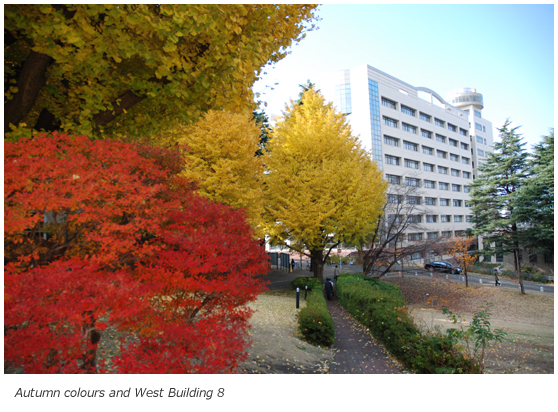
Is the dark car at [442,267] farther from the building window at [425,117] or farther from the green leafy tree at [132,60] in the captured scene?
the green leafy tree at [132,60]

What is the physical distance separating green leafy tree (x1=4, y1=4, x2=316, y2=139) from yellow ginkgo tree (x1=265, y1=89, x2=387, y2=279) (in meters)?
8.44

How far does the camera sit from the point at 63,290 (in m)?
2.95

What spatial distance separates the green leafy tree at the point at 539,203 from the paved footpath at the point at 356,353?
561 inches

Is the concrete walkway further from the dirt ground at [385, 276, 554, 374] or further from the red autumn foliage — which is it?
the red autumn foliage

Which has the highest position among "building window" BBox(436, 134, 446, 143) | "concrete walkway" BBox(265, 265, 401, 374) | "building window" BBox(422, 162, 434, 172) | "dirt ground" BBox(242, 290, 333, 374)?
"building window" BBox(436, 134, 446, 143)

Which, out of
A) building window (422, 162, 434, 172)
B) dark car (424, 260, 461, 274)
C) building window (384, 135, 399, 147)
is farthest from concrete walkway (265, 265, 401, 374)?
building window (422, 162, 434, 172)

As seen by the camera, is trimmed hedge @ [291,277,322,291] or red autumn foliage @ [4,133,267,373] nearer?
red autumn foliage @ [4,133,267,373]

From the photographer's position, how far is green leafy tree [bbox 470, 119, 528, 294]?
19245mm

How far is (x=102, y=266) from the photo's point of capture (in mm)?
3686

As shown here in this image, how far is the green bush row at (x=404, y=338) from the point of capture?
5.56 metres

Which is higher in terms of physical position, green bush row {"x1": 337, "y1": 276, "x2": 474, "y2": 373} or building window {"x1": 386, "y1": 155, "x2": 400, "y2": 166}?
building window {"x1": 386, "y1": 155, "x2": 400, "y2": 166}

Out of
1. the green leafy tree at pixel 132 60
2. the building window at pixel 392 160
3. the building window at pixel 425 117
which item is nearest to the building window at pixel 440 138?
the building window at pixel 425 117
